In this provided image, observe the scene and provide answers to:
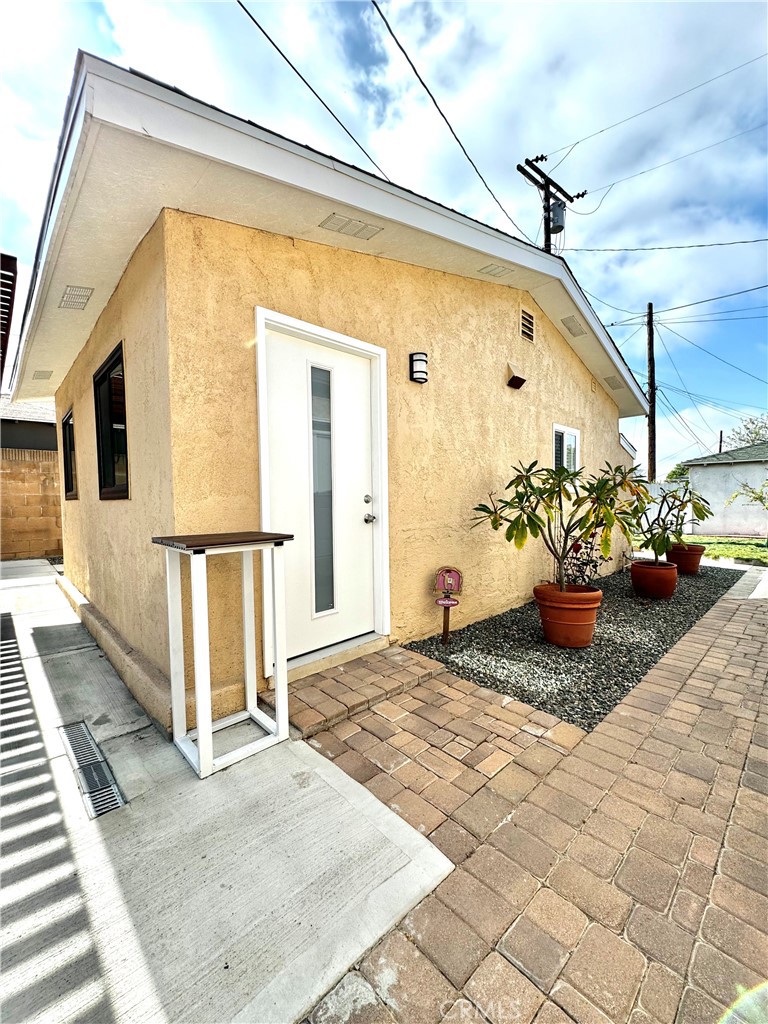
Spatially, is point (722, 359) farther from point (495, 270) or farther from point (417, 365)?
point (417, 365)

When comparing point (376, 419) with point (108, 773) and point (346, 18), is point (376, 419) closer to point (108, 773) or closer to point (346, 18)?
point (108, 773)

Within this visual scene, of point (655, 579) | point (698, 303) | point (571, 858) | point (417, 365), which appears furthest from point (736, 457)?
point (571, 858)

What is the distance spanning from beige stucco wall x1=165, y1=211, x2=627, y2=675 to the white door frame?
2.4 inches

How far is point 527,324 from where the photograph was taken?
5633 mm

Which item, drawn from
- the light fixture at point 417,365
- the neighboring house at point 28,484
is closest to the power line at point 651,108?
the light fixture at point 417,365

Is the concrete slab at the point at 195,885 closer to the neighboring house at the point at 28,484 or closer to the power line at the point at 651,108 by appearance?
the power line at the point at 651,108

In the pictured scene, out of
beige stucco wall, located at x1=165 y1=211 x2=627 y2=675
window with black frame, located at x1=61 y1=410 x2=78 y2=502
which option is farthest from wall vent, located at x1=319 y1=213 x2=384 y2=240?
window with black frame, located at x1=61 y1=410 x2=78 y2=502

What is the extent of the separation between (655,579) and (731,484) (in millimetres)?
16573

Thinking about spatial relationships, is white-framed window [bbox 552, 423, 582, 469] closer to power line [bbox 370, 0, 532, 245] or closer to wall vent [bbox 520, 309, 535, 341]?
wall vent [bbox 520, 309, 535, 341]

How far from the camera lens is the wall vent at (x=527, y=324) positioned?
5535mm

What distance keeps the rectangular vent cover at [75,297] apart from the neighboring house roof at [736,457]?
21.9 metres

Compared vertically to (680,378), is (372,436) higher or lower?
lower

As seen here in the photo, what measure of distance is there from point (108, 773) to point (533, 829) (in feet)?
7.07

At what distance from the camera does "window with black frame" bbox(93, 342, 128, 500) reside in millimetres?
3756
